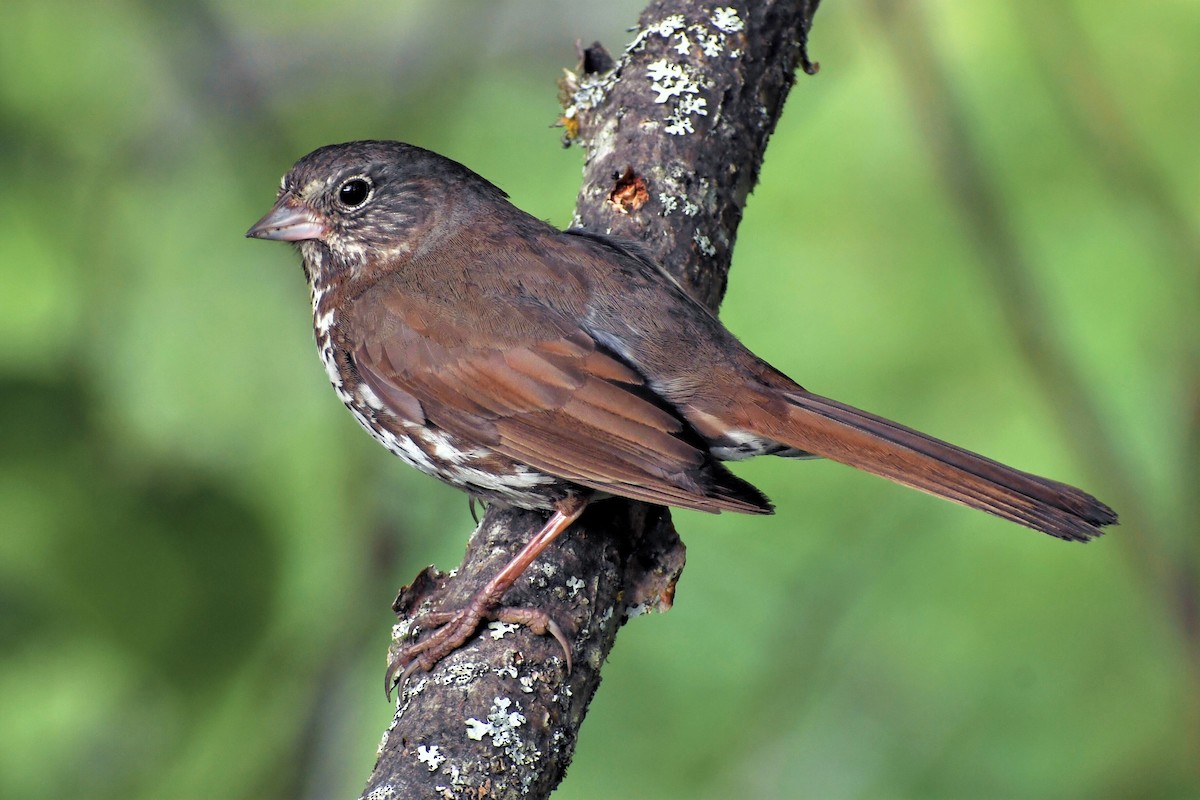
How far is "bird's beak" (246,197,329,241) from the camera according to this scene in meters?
3.23

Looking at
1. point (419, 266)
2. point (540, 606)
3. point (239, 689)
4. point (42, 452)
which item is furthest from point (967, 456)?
point (42, 452)

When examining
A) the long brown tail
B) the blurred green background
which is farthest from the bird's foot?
the blurred green background

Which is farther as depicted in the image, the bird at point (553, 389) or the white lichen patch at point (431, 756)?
the bird at point (553, 389)

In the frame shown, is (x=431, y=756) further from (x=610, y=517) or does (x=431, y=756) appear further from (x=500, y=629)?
(x=610, y=517)

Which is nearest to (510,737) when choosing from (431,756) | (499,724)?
(499,724)

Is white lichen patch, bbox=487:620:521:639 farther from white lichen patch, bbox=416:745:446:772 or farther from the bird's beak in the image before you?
the bird's beak

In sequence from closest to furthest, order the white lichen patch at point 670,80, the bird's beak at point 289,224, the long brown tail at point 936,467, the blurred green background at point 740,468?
the long brown tail at point 936,467 → the bird's beak at point 289,224 → the white lichen patch at point 670,80 → the blurred green background at point 740,468

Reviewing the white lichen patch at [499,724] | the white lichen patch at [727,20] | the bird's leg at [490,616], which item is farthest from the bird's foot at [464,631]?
the white lichen patch at [727,20]

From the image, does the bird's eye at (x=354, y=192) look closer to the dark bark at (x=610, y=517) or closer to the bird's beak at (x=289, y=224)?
the bird's beak at (x=289, y=224)

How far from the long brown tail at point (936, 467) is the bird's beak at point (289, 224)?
1321 millimetres

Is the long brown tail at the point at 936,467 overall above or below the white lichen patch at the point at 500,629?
above

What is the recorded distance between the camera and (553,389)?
2.80 metres

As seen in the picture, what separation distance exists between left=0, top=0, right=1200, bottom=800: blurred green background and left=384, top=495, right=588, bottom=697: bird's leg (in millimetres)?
1025

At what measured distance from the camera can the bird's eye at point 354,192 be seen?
3264 millimetres
